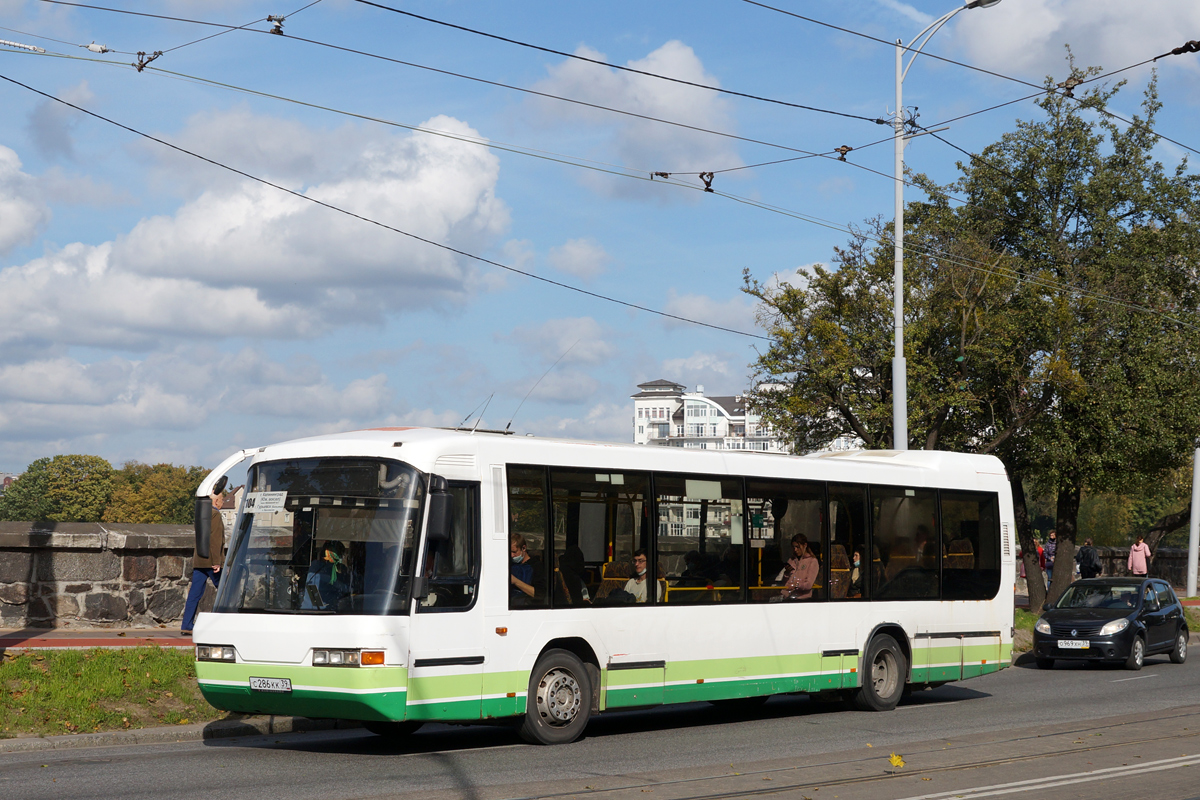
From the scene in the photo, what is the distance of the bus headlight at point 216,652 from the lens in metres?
10.4

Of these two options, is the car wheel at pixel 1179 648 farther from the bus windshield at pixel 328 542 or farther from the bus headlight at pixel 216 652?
the bus headlight at pixel 216 652

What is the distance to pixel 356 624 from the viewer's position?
1005 cm

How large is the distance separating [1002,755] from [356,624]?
5496mm

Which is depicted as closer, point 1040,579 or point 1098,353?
point 1098,353

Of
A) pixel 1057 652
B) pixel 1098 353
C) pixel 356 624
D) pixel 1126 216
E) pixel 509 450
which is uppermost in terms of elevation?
pixel 1126 216

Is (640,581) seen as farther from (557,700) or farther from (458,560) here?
(458,560)

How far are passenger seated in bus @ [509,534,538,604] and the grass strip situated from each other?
3.50 m

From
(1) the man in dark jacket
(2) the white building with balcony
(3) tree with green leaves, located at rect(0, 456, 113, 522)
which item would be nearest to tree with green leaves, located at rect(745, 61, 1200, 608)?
(1) the man in dark jacket

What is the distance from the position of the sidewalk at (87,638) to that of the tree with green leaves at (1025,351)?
17.2m

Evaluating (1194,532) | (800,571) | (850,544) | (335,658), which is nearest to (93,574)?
(335,658)

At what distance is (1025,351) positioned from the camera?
2934 cm

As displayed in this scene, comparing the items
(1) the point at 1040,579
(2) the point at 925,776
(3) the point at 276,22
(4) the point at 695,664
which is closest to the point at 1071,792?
(2) the point at 925,776

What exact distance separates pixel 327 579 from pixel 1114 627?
Result: 50.8 feet

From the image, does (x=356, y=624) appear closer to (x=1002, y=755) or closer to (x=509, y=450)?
(x=509, y=450)
